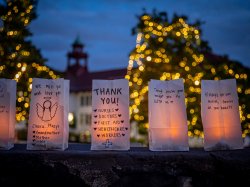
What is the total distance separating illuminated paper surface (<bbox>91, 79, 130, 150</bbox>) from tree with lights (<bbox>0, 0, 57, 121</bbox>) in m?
5.37

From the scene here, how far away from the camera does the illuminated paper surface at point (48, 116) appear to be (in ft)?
9.80

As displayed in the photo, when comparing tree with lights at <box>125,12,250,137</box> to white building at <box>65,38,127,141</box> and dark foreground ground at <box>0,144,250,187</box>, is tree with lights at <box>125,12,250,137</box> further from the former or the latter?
white building at <box>65,38,127,141</box>

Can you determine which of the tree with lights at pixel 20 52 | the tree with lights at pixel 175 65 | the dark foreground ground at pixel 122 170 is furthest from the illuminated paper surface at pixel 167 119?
the tree with lights at pixel 175 65

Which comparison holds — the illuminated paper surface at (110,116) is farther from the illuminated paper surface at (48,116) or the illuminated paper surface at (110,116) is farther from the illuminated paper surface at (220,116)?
the illuminated paper surface at (220,116)

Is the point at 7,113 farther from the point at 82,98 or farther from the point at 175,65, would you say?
the point at 82,98

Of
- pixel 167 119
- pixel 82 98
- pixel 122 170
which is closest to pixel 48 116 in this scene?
pixel 122 170

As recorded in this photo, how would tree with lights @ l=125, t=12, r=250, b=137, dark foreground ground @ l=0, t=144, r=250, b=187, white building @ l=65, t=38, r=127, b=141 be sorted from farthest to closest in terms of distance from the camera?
white building @ l=65, t=38, r=127, b=141
tree with lights @ l=125, t=12, r=250, b=137
dark foreground ground @ l=0, t=144, r=250, b=187

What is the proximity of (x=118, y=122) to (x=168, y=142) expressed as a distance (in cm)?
53

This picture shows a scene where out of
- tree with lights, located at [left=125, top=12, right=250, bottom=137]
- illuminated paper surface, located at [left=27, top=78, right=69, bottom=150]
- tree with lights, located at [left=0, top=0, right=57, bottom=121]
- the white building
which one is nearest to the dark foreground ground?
illuminated paper surface, located at [left=27, top=78, right=69, bottom=150]

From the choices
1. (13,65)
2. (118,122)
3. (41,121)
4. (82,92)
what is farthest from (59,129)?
(82,92)

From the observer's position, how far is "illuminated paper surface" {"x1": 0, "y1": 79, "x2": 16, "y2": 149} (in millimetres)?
2984

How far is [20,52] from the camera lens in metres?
8.78

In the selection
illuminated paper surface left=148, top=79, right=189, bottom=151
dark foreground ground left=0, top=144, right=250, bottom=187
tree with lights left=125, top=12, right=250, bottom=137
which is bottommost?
dark foreground ground left=0, top=144, right=250, bottom=187

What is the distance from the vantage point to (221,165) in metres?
2.64
